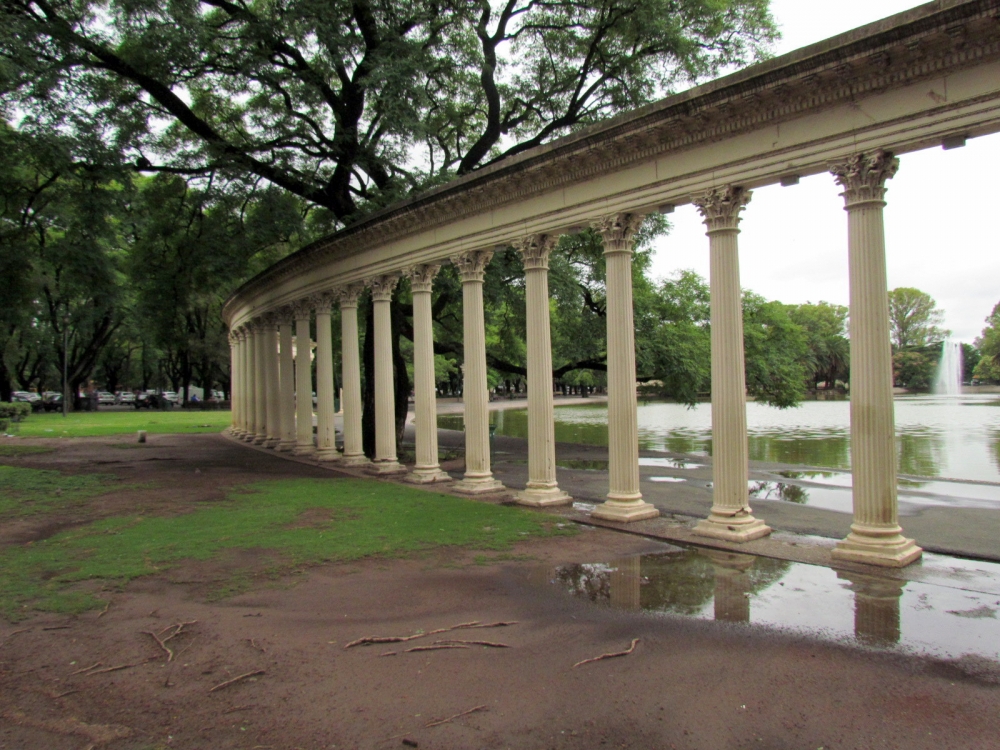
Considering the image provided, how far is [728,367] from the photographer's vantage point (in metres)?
11.5

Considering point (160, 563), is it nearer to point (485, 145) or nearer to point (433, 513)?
point (433, 513)

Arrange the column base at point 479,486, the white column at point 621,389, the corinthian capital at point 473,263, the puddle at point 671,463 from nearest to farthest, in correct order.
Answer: the white column at point 621,389, the corinthian capital at point 473,263, the column base at point 479,486, the puddle at point 671,463

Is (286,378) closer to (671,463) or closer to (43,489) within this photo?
(43,489)

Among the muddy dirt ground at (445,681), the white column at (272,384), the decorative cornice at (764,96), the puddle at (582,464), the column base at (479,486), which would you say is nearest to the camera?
the muddy dirt ground at (445,681)

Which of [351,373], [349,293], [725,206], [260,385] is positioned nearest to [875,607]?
[725,206]

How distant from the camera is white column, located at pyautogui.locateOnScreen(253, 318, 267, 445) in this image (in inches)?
1219

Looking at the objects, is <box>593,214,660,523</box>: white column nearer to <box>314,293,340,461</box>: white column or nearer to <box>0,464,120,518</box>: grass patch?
<box>0,464,120,518</box>: grass patch

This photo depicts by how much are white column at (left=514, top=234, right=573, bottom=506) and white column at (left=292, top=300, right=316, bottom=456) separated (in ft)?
38.4

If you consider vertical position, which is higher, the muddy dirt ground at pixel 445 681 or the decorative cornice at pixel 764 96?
the decorative cornice at pixel 764 96

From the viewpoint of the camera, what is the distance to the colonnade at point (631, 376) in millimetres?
9812

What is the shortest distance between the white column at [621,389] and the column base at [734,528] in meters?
1.82

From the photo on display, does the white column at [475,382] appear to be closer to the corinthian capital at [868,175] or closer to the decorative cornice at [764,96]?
the decorative cornice at [764,96]

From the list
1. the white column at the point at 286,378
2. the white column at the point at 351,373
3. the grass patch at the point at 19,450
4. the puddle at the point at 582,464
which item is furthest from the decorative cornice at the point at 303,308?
the puddle at the point at 582,464

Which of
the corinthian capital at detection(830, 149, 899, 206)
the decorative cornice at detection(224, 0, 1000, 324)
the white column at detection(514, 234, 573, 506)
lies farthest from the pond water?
the decorative cornice at detection(224, 0, 1000, 324)
